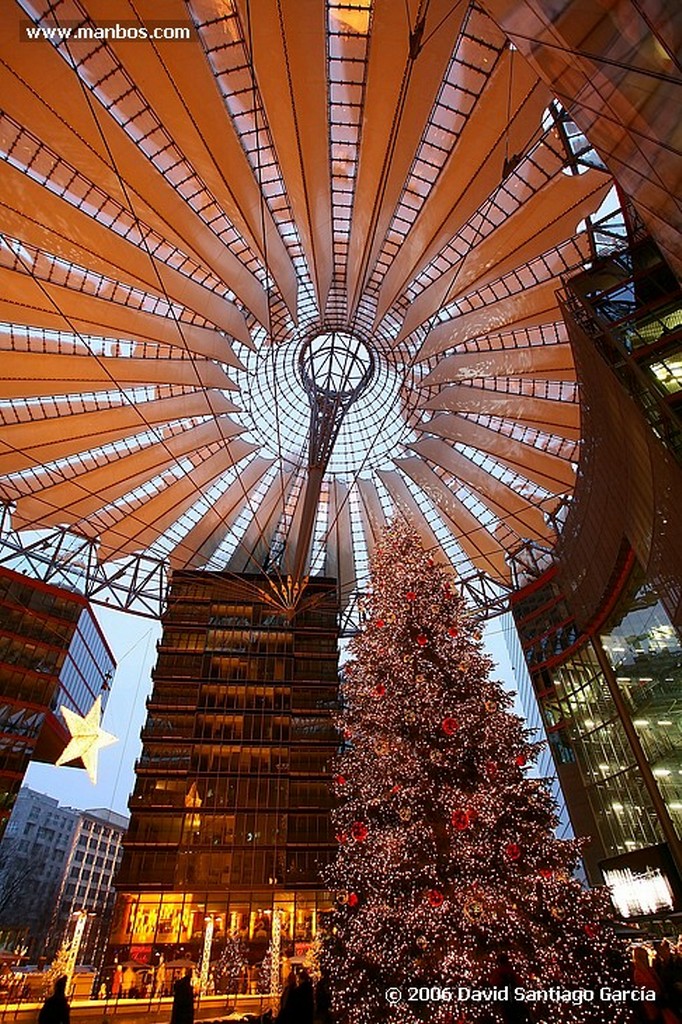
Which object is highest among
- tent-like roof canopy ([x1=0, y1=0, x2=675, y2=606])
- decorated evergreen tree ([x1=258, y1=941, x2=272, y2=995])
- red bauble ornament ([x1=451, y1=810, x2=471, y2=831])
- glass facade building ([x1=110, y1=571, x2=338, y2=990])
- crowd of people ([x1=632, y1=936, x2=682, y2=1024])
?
tent-like roof canopy ([x1=0, y1=0, x2=675, y2=606])

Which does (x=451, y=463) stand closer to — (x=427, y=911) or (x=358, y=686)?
(x=358, y=686)

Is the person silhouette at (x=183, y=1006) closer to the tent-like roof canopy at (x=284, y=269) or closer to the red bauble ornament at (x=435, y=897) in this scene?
the red bauble ornament at (x=435, y=897)

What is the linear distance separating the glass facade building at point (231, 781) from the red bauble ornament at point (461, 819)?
1520cm

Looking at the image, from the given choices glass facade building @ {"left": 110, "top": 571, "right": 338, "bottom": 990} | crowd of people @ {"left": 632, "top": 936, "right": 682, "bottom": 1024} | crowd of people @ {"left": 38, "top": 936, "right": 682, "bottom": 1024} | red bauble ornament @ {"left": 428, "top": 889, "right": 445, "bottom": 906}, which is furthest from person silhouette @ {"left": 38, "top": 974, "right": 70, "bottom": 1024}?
glass facade building @ {"left": 110, "top": 571, "right": 338, "bottom": 990}

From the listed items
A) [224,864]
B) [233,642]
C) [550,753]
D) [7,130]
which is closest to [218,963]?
[224,864]

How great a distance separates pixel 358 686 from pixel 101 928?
6254 cm

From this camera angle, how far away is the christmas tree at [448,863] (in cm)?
979

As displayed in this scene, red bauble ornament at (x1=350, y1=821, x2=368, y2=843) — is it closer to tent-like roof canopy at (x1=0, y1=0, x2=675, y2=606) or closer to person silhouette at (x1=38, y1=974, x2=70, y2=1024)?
person silhouette at (x1=38, y1=974, x2=70, y2=1024)

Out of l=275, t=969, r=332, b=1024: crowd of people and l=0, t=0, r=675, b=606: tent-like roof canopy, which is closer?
l=275, t=969, r=332, b=1024: crowd of people

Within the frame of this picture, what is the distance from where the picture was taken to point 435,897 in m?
10.5

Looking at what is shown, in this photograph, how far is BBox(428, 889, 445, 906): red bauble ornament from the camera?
34.2ft

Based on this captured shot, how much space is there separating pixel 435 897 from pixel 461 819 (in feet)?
4.45

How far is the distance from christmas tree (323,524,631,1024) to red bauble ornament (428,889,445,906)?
0.02 m

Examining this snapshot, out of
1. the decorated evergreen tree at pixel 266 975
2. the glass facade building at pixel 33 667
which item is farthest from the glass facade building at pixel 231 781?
the glass facade building at pixel 33 667
